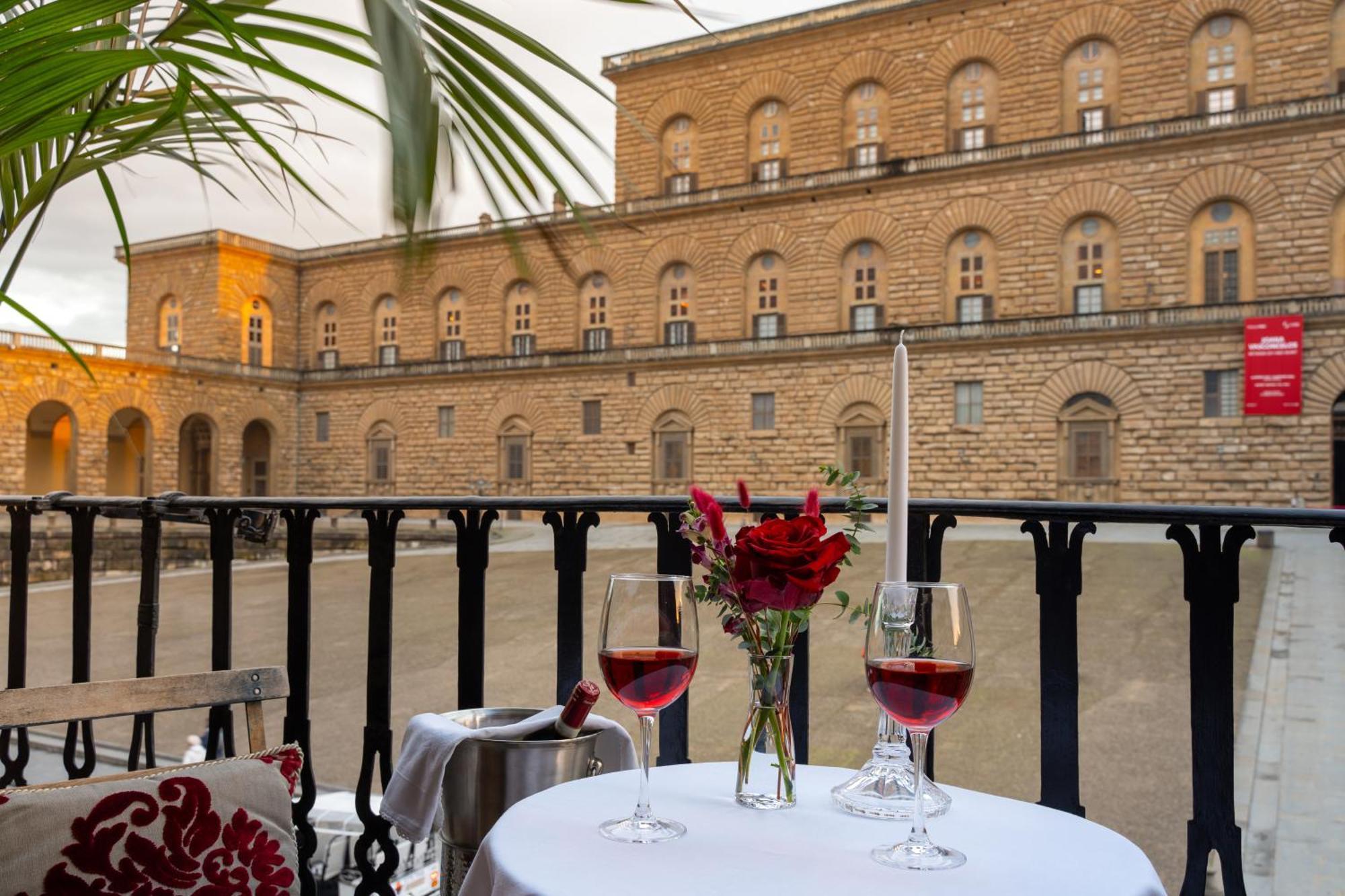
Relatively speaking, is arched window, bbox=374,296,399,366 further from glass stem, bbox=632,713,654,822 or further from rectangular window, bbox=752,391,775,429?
glass stem, bbox=632,713,654,822

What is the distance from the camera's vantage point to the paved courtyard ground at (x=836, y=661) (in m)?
6.93

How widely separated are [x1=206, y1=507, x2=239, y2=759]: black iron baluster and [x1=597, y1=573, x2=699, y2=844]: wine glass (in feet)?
5.07

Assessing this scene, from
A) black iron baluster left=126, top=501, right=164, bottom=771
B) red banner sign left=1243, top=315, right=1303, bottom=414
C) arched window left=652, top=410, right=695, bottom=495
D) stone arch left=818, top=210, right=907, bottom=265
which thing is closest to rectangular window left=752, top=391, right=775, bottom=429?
arched window left=652, top=410, right=695, bottom=495

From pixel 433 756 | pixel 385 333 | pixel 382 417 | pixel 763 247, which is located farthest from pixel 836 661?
pixel 385 333

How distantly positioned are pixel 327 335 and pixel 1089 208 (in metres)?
22.0

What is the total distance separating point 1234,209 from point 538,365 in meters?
16.2

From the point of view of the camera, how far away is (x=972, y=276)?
21.5m

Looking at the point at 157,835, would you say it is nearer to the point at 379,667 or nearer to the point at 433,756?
the point at 433,756

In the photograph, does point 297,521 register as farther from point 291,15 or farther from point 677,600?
point 291,15

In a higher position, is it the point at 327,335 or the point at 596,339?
the point at 327,335

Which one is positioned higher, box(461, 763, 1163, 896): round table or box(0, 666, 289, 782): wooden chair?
box(0, 666, 289, 782): wooden chair

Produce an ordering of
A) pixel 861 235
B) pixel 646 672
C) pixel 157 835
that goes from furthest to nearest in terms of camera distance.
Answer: pixel 861 235 < pixel 157 835 < pixel 646 672

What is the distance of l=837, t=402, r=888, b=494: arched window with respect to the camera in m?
21.8

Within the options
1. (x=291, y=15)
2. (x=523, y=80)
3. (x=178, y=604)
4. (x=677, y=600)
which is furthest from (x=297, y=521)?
(x=178, y=604)
